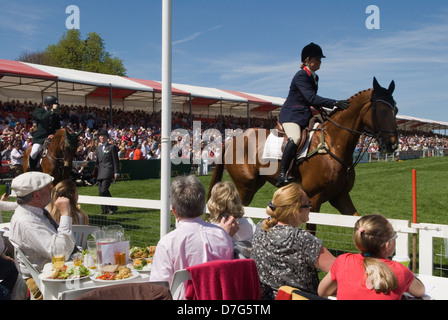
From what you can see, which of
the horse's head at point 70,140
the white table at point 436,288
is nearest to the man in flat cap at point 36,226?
the white table at point 436,288

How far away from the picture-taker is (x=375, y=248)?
2469 mm

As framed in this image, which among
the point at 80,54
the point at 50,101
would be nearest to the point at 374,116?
the point at 50,101

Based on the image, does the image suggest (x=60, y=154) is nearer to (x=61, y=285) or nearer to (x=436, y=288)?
(x=61, y=285)

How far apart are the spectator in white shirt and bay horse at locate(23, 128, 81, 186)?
7.21 metres

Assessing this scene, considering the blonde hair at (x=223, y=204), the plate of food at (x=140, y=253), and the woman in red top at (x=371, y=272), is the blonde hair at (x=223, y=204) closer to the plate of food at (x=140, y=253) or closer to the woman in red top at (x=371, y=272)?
the plate of food at (x=140, y=253)

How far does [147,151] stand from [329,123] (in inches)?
689

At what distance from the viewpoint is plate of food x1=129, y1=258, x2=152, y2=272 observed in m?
3.22

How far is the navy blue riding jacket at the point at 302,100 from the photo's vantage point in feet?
20.0

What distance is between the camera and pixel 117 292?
1953 millimetres

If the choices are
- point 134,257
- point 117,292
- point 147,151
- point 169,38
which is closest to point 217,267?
point 117,292

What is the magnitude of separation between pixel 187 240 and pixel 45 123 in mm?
8426

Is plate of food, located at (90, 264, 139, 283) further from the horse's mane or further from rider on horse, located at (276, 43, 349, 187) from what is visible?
the horse's mane

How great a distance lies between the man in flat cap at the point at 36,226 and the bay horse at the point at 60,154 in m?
6.21
